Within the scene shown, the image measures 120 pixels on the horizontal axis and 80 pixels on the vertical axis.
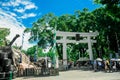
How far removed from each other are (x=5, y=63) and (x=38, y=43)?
3943cm

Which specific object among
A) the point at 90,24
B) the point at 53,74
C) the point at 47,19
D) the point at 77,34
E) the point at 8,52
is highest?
the point at 47,19

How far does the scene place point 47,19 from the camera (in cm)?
5800

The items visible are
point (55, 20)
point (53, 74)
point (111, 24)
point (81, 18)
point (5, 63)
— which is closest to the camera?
point (5, 63)

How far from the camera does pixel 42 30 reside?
186ft

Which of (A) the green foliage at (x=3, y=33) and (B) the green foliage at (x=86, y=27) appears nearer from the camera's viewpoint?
(B) the green foliage at (x=86, y=27)

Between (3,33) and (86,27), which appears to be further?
(3,33)

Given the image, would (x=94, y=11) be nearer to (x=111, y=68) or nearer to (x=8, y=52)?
(x=111, y=68)

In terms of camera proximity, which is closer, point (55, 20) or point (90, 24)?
point (90, 24)

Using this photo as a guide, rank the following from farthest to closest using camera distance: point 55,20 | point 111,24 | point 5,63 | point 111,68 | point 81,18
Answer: point 55,20
point 81,18
point 111,24
point 111,68
point 5,63

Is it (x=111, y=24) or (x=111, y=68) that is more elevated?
(x=111, y=24)

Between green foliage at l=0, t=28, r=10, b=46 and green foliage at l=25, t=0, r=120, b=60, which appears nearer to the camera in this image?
green foliage at l=25, t=0, r=120, b=60

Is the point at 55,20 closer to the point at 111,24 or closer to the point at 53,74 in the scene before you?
the point at 111,24

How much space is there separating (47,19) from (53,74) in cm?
3481

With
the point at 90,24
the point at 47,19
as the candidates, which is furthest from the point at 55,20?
the point at 90,24
